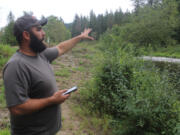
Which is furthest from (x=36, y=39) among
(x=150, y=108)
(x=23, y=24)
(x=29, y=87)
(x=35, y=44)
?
(x=150, y=108)

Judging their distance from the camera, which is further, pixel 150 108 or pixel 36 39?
pixel 150 108

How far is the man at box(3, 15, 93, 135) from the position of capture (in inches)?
55.2

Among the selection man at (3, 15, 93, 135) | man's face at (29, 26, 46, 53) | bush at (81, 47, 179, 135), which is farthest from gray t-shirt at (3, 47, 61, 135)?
bush at (81, 47, 179, 135)

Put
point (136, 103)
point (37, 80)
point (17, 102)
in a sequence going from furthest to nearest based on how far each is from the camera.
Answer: point (136, 103)
point (37, 80)
point (17, 102)

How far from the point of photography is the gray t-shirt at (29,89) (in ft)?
4.57

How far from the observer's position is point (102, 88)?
17.6ft

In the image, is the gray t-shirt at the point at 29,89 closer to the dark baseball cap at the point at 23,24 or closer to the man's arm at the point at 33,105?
the man's arm at the point at 33,105

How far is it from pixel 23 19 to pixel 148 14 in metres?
29.9

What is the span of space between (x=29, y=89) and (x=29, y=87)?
2cm

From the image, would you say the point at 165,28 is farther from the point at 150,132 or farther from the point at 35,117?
the point at 35,117

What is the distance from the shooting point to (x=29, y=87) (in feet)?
5.06

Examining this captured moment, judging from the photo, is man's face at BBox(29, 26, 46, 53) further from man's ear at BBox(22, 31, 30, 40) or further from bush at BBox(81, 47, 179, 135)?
bush at BBox(81, 47, 179, 135)

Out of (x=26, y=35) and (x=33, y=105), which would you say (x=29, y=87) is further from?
(x=26, y=35)

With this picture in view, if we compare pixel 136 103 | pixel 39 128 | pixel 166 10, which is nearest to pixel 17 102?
pixel 39 128
